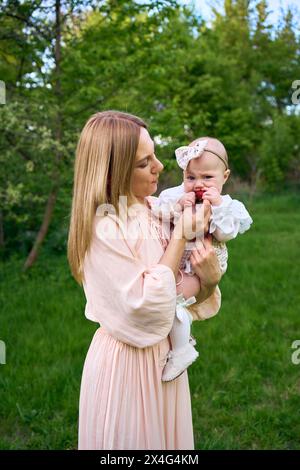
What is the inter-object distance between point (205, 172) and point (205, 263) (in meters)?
0.37

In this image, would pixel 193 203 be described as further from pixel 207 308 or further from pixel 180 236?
pixel 207 308

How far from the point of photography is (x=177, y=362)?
5.58 ft

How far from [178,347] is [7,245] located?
249 inches

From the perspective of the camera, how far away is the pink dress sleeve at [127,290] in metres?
1.55

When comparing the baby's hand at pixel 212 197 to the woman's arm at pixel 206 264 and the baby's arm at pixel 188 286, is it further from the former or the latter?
the baby's arm at pixel 188 286

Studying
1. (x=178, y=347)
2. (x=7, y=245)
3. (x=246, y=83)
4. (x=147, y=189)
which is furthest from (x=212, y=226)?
(x=246, y=83)

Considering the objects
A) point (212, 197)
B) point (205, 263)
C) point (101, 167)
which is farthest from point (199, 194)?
point (101, 167)

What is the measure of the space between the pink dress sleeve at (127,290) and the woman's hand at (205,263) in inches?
7.6

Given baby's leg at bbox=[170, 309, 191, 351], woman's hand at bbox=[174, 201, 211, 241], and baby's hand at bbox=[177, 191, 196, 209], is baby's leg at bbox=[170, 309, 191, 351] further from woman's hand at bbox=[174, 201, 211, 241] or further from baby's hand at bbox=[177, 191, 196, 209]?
baby's hand at bbox=[177, 191, 196, 209]

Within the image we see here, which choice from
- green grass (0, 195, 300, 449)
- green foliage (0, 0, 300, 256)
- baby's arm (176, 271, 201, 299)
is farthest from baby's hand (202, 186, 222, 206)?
green foliage (0, 0, 300, 256)

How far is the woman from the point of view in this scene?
1576 millimetres

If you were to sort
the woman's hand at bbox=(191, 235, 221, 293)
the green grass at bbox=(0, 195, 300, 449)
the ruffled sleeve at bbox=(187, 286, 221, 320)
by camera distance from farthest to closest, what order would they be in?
1. the green grass at bbox=(0, 195, 300, 449)
2. the ruffled sleeve at bbox=(187, 286, 221, 320)
3. the woman's hand at bbox=(191, 235, 221, 293)

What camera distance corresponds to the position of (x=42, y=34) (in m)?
5.84

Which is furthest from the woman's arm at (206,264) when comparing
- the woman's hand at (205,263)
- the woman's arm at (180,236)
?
the woman's arm at (180,236)
